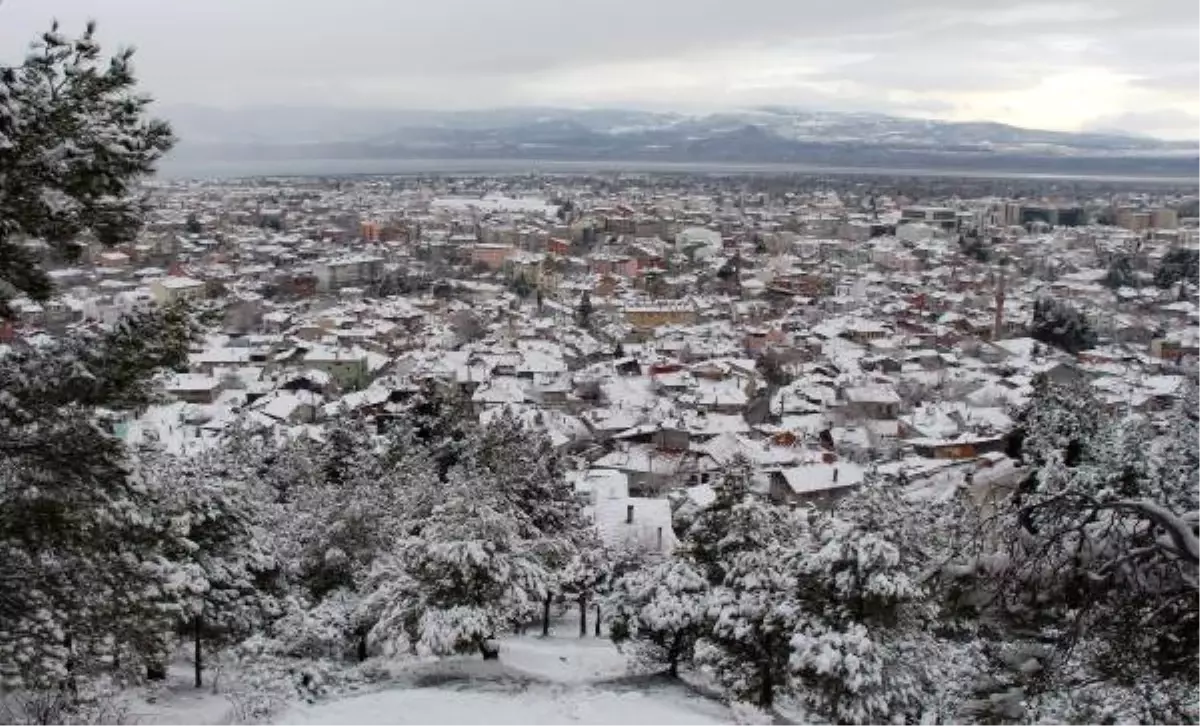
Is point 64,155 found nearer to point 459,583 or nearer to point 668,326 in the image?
point 459,583

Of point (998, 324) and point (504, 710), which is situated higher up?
point (504, 710)

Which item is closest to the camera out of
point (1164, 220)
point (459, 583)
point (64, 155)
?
point (64, 155)

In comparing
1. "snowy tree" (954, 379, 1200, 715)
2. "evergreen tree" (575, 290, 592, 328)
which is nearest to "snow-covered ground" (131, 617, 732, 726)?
"snowy tree" (954, 379, 1200, 715)

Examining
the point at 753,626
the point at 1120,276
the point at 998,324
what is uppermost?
the point at 753,626

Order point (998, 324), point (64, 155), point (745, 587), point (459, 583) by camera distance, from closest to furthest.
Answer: point (64, 155) → point (745, 587) → point (459, 583) → point (998, 324)

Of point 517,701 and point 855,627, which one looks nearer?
point 855,627

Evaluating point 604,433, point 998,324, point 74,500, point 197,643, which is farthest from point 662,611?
point 998,324
